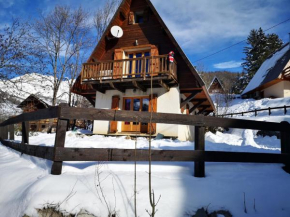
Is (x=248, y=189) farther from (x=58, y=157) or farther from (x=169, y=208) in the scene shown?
(x=58, y=157)

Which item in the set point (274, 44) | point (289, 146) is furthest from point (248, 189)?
point (274, 44)

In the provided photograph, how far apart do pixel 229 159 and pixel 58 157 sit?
8.62 feet

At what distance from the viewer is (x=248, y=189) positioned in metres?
2.63

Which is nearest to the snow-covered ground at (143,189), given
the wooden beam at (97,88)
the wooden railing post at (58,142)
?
the wooden railing post at (58,142)

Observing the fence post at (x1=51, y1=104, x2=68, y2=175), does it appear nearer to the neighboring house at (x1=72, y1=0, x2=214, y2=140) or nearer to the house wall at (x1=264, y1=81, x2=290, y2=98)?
the neighboring house at (x1=72, y1=0, x2=214, y2=140)

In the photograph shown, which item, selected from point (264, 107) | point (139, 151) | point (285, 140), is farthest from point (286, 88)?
point (139, 151)

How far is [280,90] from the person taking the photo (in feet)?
78.0

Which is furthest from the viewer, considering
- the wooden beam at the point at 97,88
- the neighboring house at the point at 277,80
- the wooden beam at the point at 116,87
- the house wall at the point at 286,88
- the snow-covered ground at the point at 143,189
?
the house wall at the point at 286,88

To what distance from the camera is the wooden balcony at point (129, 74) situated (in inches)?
363

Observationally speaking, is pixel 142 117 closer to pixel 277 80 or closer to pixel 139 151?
pixel 139 151

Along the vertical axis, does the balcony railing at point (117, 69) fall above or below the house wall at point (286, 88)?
below

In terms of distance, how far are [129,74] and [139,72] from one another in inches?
45.2

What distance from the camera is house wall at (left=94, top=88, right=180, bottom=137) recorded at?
977 centimetres

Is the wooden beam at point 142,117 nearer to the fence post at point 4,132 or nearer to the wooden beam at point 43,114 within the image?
the wooden beam at point 43,114
